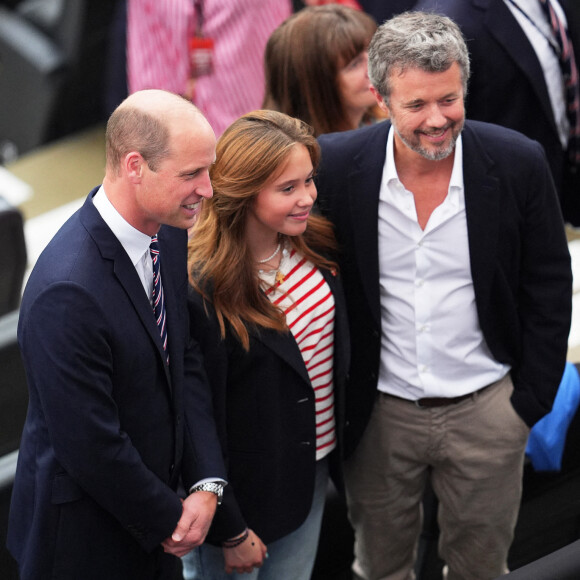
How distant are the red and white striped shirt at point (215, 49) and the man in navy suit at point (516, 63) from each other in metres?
1.00

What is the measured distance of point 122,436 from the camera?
183 cm

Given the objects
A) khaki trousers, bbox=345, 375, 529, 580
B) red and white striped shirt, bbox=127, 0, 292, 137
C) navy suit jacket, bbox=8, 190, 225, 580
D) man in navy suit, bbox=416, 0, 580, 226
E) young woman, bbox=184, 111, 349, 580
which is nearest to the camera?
navy suit jacket, bbox=8, 190, 225, 580

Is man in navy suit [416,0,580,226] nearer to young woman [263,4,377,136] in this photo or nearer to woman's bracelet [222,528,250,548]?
young woman [263,4,377,136]

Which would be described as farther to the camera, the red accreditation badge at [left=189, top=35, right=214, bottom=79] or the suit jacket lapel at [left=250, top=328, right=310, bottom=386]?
the red accreditation badge at [left=189, top=35, right=214, bottom=79]

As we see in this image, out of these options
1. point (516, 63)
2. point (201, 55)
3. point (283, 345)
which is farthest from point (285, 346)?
point (201, 55)

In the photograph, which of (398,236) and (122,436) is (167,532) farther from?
(398,236)

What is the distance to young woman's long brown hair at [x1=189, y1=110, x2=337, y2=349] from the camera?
1.99m

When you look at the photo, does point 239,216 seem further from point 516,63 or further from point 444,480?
point 516,63

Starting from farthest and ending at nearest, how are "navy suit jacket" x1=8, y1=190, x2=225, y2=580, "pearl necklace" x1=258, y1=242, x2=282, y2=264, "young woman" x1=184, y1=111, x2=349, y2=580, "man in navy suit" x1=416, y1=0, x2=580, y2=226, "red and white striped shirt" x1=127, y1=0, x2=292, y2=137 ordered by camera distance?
"red and white striped shirt" x1=127, y1=0, x2=292, y2=137, "man in navy suit" x1=416, y1=0, x2=580, y2=226, "pearl necklace" x1=258, y1=242, x2=282, y2=264, "young woman" x1=184, y1=111, x2=349, y2=580, "navy suit jacket" x1=8, y1=190, x2=225, y2=580

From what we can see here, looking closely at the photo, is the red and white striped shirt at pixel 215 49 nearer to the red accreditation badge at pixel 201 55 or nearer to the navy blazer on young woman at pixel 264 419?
the red accreditation badge at pixel 201 55

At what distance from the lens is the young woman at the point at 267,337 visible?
201cm

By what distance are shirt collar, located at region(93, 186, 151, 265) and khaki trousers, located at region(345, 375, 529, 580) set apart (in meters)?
0.78

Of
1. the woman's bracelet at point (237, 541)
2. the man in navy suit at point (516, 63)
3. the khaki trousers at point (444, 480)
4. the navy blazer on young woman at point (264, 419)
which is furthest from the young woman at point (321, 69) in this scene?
the woman's bracelet at point (237, 541)

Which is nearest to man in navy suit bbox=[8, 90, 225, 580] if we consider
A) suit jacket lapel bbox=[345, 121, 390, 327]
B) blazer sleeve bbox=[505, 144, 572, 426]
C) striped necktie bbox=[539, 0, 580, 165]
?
suit jacket lapel bbox=[345, 121, 390, 327]
